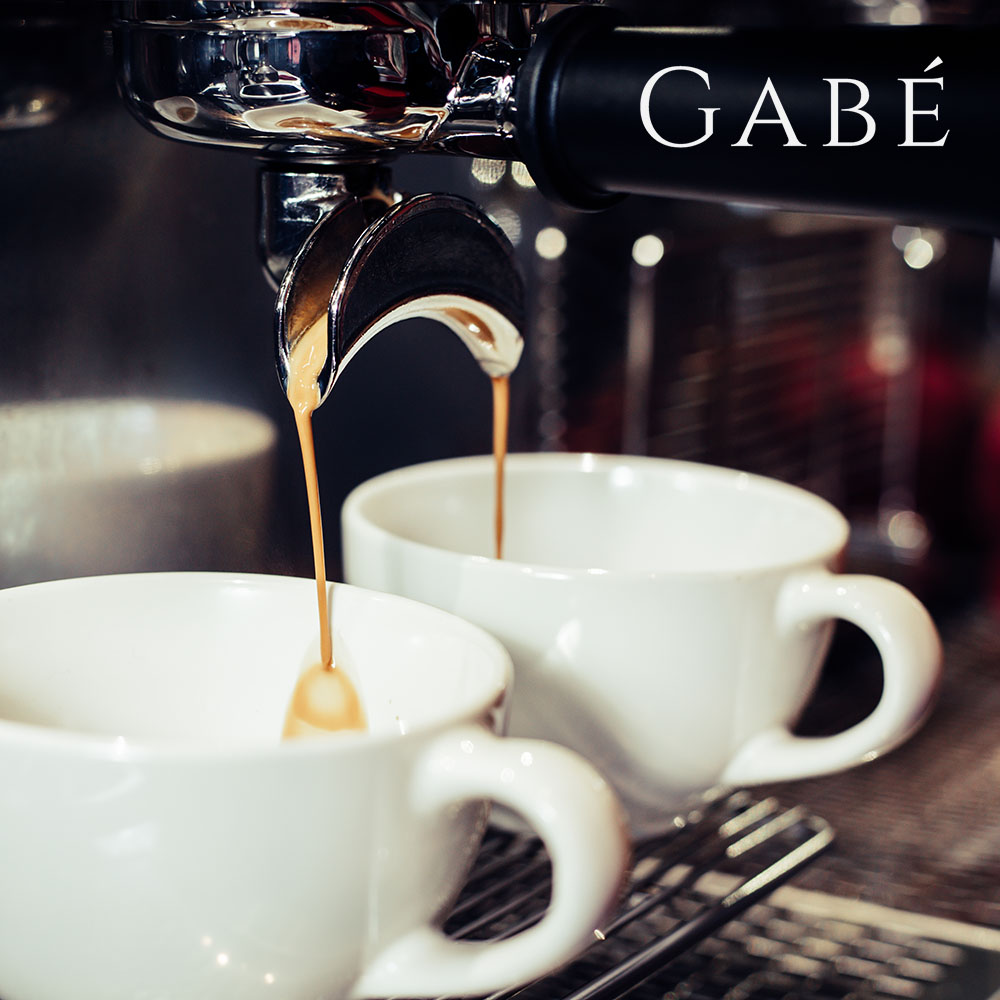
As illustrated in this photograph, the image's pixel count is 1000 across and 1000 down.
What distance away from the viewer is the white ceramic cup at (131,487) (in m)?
0.36

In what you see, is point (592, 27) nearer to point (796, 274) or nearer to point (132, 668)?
point (132, 668)

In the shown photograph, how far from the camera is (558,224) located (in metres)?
0.56

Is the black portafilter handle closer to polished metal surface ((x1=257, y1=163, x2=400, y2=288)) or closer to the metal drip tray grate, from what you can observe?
polished metal surface ((x1=257, y1=163, x2=400, y2=288))

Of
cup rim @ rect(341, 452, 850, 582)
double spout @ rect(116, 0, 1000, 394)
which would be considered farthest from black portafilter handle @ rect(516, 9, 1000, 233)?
cup rim @ rect(341, 452, 850, 582)

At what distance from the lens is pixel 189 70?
321 mm

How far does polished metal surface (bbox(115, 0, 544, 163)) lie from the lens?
312 mm

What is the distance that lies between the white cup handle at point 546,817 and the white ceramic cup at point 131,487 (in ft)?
0.50

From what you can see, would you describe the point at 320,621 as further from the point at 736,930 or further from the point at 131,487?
the point at 736,930

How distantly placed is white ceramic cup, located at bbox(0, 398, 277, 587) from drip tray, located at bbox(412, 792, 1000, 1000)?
13cm

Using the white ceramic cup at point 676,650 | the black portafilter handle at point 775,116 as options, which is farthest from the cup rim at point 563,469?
the black portafilter handle at point 775,116

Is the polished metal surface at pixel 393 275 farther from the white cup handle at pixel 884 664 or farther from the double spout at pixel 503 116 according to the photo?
the white cup handle at pixel 884 664

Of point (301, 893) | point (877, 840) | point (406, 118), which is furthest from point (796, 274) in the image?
point (301, 893)

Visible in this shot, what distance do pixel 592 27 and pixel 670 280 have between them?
32cm

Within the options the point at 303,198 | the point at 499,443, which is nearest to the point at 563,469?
the point at 499,443
